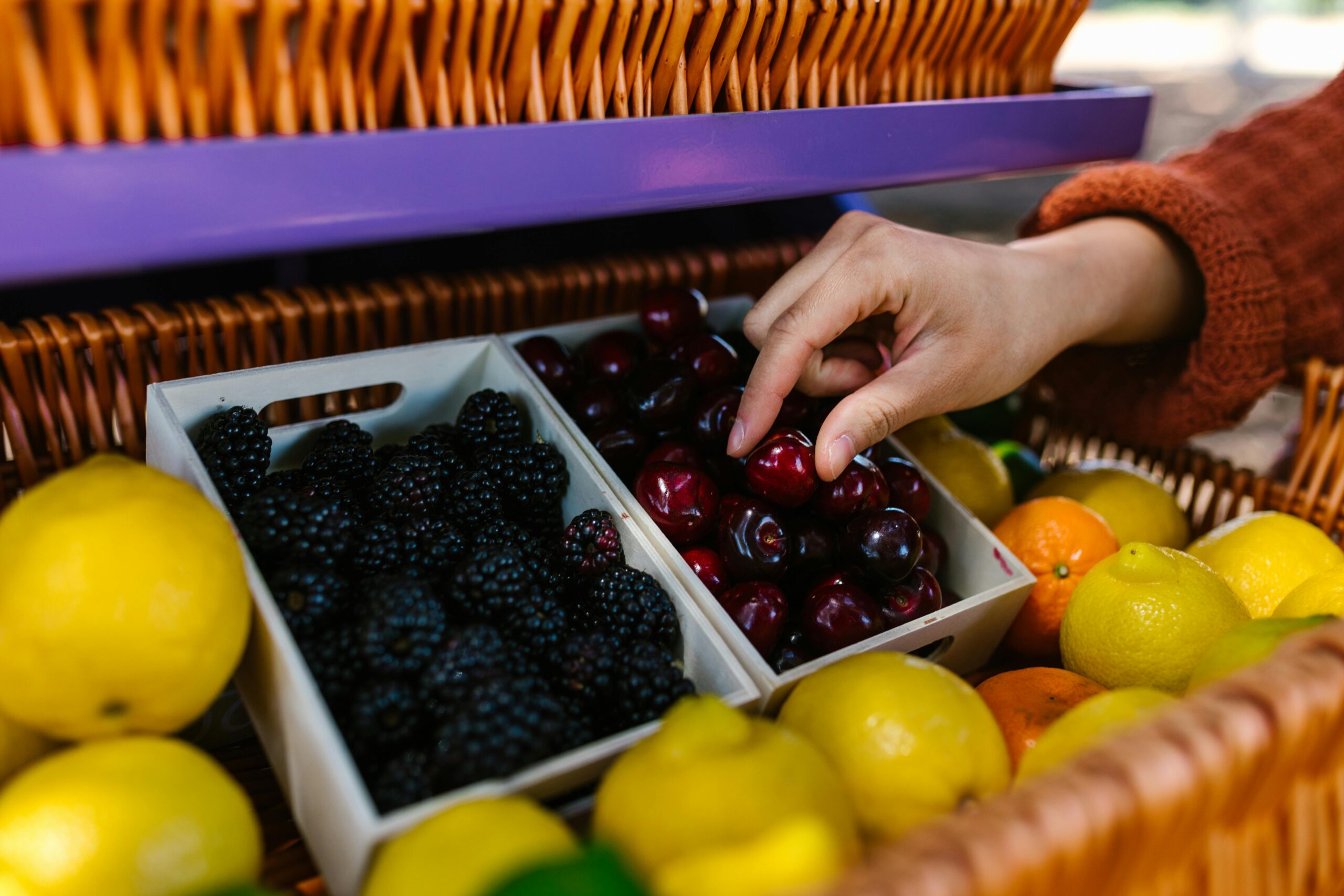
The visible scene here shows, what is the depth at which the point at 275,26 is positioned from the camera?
1.95ft

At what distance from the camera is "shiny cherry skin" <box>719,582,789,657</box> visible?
2.77 ft

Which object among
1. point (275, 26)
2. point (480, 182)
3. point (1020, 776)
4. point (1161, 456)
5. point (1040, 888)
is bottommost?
point (1161, 456)

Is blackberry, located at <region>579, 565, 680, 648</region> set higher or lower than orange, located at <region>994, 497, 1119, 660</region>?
higher

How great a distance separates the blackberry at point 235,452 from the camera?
83cm

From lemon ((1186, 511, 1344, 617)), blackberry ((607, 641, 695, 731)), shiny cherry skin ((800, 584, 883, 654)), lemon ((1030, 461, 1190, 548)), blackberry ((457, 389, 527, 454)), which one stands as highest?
blackberry ((457, 389, 527, 454))

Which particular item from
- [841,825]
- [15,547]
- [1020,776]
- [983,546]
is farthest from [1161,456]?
[15,547]

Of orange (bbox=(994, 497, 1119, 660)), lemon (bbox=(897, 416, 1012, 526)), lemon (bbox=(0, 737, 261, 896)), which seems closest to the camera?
lemon (bbox=(0, 737, 261, 896))

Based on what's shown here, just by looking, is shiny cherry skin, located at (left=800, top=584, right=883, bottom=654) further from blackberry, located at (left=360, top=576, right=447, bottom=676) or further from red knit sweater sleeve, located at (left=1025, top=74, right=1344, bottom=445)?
red knit sweater sleeve, located at (left=1025, top=74, right=1344, bottom=445)

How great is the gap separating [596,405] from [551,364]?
80 mm

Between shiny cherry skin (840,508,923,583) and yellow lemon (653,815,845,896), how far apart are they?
0.42m

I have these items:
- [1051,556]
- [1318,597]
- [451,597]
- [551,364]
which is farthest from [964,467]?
[451,597]

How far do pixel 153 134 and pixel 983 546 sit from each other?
84 centimetres

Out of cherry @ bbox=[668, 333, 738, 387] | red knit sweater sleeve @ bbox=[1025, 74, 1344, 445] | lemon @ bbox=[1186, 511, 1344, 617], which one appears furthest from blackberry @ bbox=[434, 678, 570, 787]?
red knit sweater sleeve @ bbox=[1025, 74, 1344, 445]

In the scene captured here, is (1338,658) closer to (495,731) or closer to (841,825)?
(841,825)
